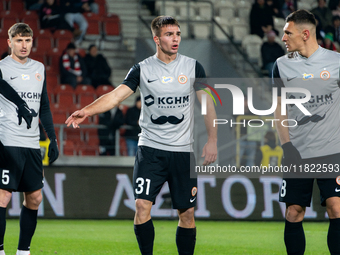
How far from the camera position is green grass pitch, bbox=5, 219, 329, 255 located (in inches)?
250

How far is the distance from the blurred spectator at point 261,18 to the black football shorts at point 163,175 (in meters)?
10.3

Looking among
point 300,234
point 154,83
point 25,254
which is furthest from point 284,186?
point 25,254

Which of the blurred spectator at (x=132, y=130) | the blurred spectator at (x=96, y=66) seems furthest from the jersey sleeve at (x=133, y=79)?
the blurred spectator at (x=96, y=66)

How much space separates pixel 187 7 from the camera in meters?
13.8

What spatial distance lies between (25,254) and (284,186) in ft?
8.32

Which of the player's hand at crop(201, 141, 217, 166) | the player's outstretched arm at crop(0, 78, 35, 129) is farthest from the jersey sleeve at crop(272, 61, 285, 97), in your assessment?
the player's outstretched arm at crop(0, 78, 35, 129)

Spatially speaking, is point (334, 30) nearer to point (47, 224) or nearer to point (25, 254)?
point (47, 224)

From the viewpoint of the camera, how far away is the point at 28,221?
5199mm

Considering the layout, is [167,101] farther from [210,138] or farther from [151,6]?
[151,6]

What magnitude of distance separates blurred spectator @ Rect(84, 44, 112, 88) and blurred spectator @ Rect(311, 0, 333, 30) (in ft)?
19.6

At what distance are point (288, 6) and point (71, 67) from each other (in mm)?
6673

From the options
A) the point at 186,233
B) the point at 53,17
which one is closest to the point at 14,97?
the point at 186,233

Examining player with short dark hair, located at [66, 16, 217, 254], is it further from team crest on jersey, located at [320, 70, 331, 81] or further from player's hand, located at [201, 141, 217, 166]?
team crest on jersey, located at [320, 70, 331, 81]

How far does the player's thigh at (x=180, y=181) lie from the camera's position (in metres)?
4.73
